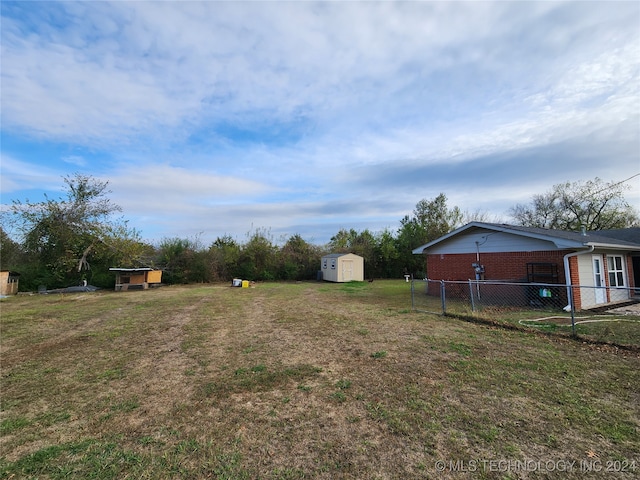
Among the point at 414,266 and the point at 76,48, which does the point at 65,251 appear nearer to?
the point at 76,48

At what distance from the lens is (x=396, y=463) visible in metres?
2.24

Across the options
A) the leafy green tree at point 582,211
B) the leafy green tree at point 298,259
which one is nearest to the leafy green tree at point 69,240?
the leafy green tree at point 298,259

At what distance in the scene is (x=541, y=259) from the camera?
9508mm

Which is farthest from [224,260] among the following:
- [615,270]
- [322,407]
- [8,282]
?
[615,270]

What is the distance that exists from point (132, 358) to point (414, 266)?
23116 millimetres

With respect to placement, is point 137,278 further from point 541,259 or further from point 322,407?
point 541,259

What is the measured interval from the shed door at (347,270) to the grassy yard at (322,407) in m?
15.1

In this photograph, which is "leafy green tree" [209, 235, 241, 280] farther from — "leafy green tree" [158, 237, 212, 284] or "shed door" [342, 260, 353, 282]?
"shed door" [342, 260, 353, 282]

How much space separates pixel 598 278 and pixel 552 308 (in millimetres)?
2623

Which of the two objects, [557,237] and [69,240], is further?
[69,240]

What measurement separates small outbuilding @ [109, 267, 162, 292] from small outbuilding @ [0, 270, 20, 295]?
14.1 ft

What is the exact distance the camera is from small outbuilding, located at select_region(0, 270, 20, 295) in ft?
48.6

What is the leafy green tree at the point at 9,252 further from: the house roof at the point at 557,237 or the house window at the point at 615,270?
the house window at the point at 615,270

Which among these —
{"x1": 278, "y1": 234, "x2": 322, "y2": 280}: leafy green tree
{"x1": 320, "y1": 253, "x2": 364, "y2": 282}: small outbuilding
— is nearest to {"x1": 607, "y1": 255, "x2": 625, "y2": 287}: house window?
{"x1": 320, "y1": 253, "x2": 364, "y2": 282}: small outbuilding
